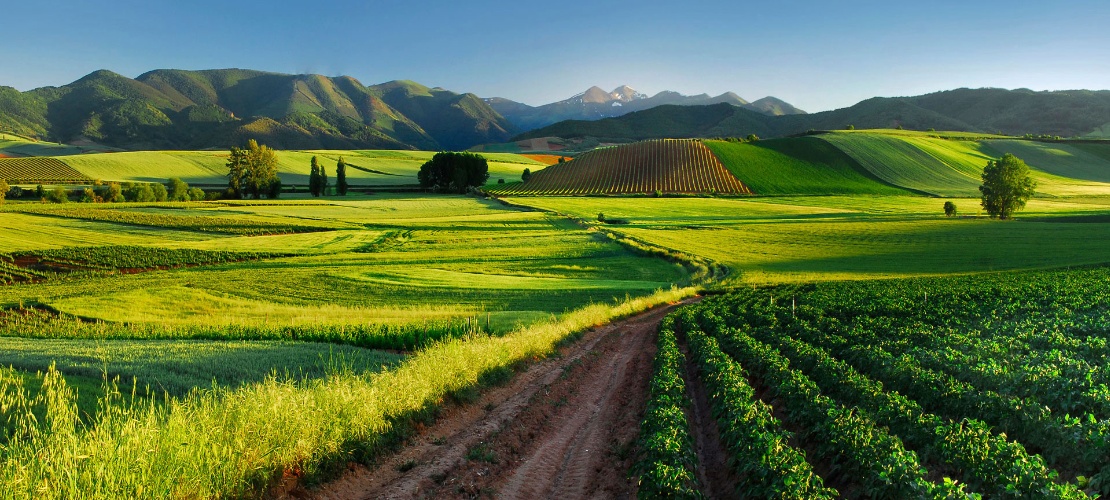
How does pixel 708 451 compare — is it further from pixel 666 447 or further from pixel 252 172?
pixel 252 172

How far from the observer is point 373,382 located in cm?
1255

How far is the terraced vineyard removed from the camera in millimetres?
115188

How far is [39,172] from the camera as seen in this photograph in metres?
118

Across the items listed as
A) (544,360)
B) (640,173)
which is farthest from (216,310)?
(640,173)

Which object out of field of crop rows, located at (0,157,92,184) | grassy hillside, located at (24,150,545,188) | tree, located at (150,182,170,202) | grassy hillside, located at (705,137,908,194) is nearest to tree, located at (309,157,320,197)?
grassy hillside, located at (24,150,545,188)

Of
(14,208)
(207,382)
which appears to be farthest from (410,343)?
(14,208)

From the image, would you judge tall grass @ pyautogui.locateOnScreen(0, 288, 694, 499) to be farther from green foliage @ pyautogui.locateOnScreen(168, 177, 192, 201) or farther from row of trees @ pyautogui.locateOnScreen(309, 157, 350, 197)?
row of trees @ pyautogui.locateOnScreen(309, 157, 350, 197)

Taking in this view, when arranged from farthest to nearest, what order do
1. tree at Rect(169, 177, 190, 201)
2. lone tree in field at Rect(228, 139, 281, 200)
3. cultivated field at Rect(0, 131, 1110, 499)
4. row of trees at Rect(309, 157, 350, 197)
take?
1. row of trees at Rect(309, 157, 350, 197)
2. lone tree in field at Rect(228, 139, 281, 200)
3. tree at Rect(169, 177, 190, 201)
4. cultivated field at Rect(0, 131, 1110, 499)

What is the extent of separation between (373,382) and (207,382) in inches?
145

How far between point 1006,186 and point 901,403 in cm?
7730

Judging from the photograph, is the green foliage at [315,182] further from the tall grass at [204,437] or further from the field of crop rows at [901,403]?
the tall grass at [204,437]

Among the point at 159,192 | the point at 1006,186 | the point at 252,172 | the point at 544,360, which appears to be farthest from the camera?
the point at 252,172

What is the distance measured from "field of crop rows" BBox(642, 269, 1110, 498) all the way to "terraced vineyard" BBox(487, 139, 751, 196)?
9030cm

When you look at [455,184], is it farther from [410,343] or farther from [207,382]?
[207,382]
